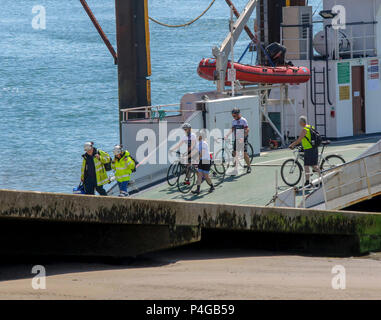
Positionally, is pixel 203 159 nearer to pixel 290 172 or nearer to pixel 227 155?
pixel 290 172

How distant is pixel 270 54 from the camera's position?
25.4 metres

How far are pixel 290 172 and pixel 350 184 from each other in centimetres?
213

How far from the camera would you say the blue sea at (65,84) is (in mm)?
54531

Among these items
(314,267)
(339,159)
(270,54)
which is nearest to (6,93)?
(270,54)

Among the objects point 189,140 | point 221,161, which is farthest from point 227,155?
point 189,140

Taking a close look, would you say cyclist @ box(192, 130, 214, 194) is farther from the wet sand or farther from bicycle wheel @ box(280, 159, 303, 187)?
the wet sand

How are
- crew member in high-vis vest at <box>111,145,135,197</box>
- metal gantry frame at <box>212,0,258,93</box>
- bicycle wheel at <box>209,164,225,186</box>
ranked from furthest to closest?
1. metal gantry frame at <box>212,0,258,93</box>
2. bicycle wheel at <box>209,164,225,186</box>
3. crew member in high-vis vest at <box>111,145,135,197</box>

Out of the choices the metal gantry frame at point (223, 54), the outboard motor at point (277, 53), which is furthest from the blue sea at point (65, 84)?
the metal gantry frame at point (223, 54)

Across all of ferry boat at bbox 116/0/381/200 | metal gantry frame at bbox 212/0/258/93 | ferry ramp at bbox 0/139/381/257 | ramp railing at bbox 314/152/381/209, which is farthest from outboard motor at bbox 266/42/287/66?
ferry ramp at bbox 0/139/381/257

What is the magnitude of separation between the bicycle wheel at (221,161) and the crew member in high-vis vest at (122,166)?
3.29 metres

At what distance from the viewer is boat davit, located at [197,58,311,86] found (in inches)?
947

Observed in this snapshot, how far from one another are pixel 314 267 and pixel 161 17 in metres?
107

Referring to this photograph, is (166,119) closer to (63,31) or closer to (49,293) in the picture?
(49,293)

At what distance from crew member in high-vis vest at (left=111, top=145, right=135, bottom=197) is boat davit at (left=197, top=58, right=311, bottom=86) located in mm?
8303
